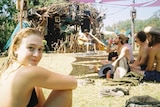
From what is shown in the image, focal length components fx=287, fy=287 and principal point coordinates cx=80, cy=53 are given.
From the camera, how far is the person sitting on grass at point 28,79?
1.71 meters

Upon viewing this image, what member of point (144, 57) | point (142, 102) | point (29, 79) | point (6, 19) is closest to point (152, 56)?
point (144, 57)

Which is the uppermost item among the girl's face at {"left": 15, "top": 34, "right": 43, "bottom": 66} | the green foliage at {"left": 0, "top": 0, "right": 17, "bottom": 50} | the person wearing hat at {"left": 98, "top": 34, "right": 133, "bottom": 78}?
the green foliage at {"left": 0, "top": 0, "right": 17, "bottom": 50}

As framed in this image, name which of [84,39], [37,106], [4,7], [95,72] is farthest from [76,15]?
[37,106]

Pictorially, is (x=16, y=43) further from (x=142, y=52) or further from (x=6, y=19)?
(x=6, y=19)

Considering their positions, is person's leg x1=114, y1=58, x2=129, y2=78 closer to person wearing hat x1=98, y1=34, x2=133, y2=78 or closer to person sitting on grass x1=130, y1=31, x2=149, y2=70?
person wearing hat x1=98, y1=34, x2=133, y2=78

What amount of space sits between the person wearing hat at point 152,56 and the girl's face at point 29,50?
3.40 meters

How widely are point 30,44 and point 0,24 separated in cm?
1440

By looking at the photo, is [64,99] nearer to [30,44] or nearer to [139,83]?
[30,44]

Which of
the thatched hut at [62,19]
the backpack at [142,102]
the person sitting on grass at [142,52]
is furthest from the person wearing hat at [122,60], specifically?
the thatched hut at [62,19]

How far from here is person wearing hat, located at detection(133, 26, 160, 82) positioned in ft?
16.3

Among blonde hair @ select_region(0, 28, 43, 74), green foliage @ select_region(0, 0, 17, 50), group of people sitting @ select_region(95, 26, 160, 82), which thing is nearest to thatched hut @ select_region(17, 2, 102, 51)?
green foliage @ select_region(0, 0, 17, 50)

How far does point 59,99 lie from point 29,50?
1.26ft

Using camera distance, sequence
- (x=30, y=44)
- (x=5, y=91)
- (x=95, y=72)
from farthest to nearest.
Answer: (x=95, y=72) → (x=30, y=44) → (x=5, y=91)

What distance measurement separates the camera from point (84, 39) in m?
16.8
